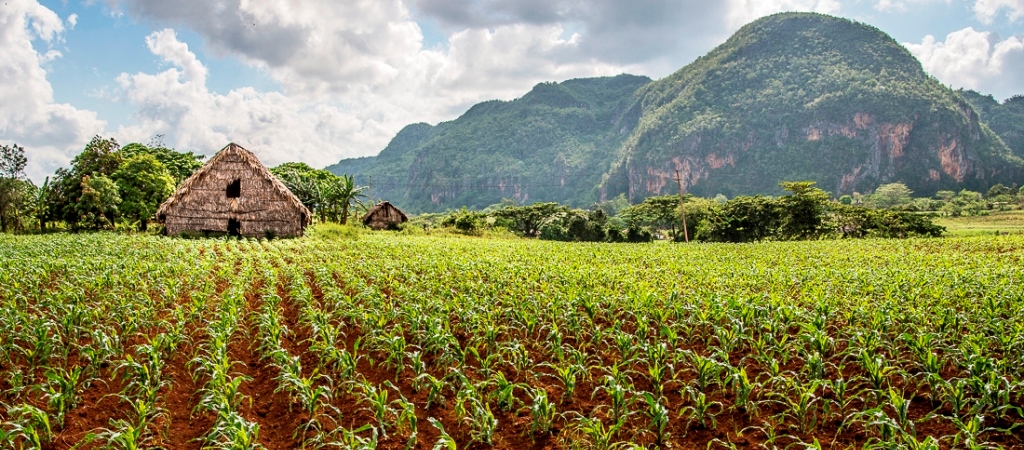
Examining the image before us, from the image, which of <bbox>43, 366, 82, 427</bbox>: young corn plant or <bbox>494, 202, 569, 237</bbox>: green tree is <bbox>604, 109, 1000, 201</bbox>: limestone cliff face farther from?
<bbox>43, 366, 82, 427</bbox>: young corn plant

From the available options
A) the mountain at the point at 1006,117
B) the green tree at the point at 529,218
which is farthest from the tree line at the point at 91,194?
the mountain at the point at 1006,117

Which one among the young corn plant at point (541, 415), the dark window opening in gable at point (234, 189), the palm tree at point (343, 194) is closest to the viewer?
the young corn plant at point (541, 415)

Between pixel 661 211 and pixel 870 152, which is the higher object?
pixel 870 152

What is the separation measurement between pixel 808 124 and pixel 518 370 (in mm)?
151785

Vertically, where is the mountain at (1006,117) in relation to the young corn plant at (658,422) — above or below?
above

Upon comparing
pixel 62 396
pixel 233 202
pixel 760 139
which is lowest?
pixel 62 396

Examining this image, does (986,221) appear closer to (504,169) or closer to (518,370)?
(518,370)

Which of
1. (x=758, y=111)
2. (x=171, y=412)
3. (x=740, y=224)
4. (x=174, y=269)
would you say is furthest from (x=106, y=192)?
(x=758, y=111)

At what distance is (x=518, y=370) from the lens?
5.35 metres

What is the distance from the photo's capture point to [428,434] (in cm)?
452

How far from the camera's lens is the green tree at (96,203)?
3022cm

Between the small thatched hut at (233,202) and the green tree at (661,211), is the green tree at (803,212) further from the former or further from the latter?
the small thatched hut at (233,202)

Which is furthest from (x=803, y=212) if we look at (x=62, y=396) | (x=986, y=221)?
(x=62, y=396)

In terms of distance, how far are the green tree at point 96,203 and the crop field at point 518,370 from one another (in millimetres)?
24569
